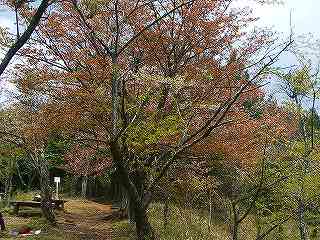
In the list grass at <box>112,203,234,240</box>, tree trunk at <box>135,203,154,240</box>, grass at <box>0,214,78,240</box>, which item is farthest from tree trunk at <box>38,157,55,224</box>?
tree trunk at <box>135,203,154,240</box>

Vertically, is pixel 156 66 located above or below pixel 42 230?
above

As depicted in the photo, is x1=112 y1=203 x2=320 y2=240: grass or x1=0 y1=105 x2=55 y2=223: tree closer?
x1=112 y1=203 x2=320 y2=240: grass

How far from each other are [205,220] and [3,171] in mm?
20716

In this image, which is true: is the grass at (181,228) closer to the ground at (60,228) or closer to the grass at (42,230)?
the ground at (60,228)

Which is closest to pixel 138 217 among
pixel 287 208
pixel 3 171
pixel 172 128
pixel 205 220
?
pixel 172 128

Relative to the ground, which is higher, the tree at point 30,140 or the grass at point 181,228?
the tree at point 30,140

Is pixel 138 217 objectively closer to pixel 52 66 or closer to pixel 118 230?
pixel 52 66

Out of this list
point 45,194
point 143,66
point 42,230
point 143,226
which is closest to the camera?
point 143,226

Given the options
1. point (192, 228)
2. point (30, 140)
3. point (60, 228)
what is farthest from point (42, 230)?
point (192, 228)

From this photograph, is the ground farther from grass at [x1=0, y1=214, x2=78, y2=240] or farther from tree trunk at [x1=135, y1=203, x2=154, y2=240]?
tree trunk at [x1=135, y1=203, x2=154, y2=240]

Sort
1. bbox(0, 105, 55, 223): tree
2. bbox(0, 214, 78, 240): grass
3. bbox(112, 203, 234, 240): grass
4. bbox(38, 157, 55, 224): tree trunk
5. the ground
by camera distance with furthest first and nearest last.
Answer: bbox(38, 157, 55, 224): tree trunk → bbox(0, 105, 55, 223): tree → the ground → bbox(0, 214, 78, 240): grass → bbox(112, 203, 234, 240): grass

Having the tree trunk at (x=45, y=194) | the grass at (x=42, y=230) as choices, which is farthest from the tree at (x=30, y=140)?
the grass at (x=42, y=230)

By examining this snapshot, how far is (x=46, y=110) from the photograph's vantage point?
1517cm

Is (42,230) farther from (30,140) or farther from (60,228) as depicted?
(30,140)
